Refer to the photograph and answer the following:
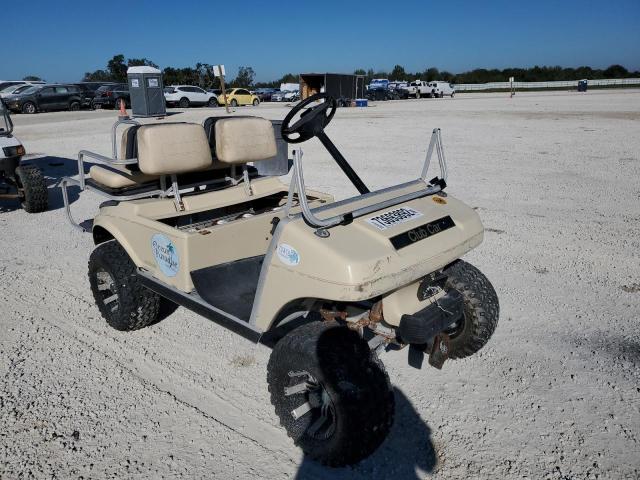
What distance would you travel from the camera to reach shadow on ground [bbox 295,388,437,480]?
237 cm

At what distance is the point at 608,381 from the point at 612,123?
14.8m

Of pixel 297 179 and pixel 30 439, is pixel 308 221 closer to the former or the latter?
pixel 297 179

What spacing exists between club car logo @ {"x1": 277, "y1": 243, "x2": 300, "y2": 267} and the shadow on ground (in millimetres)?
969

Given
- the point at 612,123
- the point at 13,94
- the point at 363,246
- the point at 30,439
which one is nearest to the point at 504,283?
the point at 363,246

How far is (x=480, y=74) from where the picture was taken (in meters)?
68.2

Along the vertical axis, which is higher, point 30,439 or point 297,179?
point 297,179

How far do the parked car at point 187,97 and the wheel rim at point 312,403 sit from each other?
28647 mm

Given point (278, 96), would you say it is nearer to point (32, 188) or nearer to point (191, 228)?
point (32, 188)

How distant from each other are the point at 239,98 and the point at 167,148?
28.6 m

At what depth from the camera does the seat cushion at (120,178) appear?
12.1 feet

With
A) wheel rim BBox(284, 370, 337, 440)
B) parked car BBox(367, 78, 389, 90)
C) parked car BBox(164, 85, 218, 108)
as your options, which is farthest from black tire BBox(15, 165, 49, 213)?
parked car BBox(367, 78, 389, 90)

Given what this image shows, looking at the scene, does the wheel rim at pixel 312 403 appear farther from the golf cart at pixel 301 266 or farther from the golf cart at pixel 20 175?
the golf cart at pixel 20 175

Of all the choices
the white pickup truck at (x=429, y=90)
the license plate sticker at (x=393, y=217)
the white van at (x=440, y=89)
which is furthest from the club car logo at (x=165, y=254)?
the white van at (x=440, y=89)

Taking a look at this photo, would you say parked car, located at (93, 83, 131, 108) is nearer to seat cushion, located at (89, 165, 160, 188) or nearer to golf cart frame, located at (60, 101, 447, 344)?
seat cushion, located at (89, 165, 160, 188)
